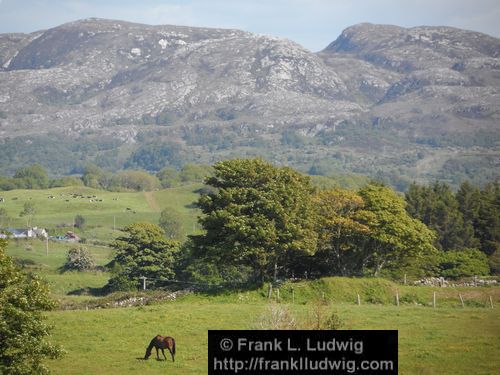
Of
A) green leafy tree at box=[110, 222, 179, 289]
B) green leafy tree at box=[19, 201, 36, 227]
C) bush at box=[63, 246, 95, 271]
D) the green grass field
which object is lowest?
bush at box=[63, 246, 95, 271]

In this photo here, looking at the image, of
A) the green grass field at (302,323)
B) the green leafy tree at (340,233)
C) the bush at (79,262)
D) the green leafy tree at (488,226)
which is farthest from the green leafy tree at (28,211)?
the green grass field at (302,323)

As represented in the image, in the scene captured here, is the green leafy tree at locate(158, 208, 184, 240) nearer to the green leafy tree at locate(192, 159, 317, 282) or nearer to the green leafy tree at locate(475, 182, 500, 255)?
the green leafy tree at locate(475, 182, 500, 255)

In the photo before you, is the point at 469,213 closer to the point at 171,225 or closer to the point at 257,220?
the point at 257,220

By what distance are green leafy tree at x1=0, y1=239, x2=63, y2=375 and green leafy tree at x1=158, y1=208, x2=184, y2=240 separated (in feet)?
423

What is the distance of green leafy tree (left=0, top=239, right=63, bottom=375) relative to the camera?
87.0 feet

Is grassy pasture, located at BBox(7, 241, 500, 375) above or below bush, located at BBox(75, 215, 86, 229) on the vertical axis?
above

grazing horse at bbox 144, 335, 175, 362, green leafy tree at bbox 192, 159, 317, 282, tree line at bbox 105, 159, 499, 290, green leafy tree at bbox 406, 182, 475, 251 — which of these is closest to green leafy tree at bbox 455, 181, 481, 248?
green leafy tree at bbox 406, 182, 475, 251

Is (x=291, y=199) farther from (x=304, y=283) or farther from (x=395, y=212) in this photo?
(x=395, y=212)

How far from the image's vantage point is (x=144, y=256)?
278 ft

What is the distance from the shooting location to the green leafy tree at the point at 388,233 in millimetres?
59656

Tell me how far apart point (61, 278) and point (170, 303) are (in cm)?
5370

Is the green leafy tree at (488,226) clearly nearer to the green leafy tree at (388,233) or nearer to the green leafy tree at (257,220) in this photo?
the green leafy tree at (388,233)

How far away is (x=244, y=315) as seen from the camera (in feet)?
137

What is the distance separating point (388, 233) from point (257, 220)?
43.4ft
